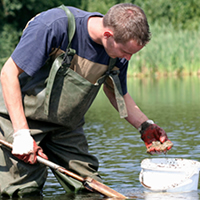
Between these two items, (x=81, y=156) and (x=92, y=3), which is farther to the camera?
(x=92, y=3)

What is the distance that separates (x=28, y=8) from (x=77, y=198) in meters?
26.5

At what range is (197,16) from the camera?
3094cm

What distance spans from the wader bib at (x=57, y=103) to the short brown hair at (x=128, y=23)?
0.33 meters

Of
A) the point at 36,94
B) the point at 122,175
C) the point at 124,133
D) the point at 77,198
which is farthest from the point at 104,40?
the point at 124,133

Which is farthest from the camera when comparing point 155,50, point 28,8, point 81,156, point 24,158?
point 28,8

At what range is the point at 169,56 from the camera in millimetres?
17156

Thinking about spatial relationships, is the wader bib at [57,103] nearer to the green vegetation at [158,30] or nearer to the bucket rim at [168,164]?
the bucket rim at [168,164]

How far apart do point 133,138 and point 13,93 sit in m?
3.61

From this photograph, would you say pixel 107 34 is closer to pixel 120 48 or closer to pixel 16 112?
pixel 120 48

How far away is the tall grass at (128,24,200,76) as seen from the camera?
1717 cm

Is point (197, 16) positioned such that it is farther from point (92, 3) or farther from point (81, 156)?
point (81, 156)

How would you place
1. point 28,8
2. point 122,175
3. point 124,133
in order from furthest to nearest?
point 28,8 → point 124,133 → point 122,175

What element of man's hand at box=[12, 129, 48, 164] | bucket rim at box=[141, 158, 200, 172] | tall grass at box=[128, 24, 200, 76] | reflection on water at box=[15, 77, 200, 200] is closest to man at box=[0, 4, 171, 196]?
man's hand at box=[12, 129, 48, 164]

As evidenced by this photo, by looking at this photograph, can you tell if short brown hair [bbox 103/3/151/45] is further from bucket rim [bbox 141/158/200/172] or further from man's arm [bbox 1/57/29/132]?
bucket rim [bbox 141/158/200/172]
